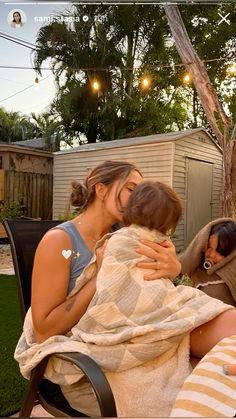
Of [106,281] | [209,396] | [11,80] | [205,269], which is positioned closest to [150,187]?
[106,281]

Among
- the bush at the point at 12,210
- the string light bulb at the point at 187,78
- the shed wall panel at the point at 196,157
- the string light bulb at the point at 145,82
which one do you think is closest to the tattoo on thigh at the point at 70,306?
the shed wall panel at the point at 196,157

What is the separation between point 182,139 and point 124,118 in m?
0.26

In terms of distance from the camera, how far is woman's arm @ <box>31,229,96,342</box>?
935 millimetres

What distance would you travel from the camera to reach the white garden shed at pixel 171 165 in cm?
144

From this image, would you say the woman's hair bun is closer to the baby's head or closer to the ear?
the ear

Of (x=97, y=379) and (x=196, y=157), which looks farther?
(x=196, y=157)

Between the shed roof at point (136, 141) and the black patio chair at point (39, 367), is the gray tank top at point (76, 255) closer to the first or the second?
the black patio chair at point (39, 367)

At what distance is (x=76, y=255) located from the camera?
100cm

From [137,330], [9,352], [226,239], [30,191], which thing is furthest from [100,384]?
[9,352]

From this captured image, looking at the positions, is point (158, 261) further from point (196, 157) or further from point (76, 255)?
point (196, 157)

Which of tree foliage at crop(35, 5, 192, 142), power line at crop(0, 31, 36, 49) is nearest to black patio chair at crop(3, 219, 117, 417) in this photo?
tree foliage at crop(35, 5, 192, 142)

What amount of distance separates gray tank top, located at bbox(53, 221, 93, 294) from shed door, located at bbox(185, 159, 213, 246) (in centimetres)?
49

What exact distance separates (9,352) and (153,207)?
4.94ft

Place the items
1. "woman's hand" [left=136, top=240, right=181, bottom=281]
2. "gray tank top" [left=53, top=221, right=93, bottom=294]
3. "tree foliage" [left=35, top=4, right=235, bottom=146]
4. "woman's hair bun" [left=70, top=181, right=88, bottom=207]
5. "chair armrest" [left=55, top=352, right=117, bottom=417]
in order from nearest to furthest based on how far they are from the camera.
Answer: "chair armrest" [left=55, top=352, right=117, bottom=417] → "woman's hand" [left=136, top=240, right=181, bottom=281] → "gray tank top" [left=53, top=221, right=93, bottom=294] → "woman's hair bun" [left=70, top=181, right=88, bottom=207] → "tree foliage" [left=35, top=4, right=235, bottom=146]
